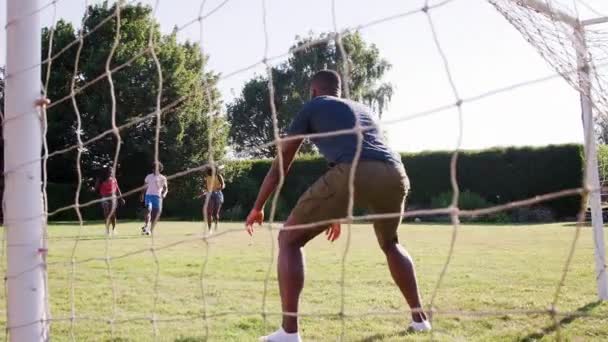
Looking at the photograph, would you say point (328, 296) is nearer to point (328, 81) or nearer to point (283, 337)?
point (283, 337)

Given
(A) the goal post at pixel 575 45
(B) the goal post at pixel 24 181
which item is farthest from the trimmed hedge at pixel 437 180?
(B) the goal post at pixel 24 181

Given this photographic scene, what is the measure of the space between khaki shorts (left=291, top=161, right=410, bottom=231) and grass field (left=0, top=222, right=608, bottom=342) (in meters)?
0.51

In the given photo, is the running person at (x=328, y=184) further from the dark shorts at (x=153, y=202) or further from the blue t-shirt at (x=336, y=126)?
the dark shorts at (x=153, y=202)

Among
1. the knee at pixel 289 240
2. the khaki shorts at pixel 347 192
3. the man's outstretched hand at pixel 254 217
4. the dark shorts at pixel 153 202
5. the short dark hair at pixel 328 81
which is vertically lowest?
the knee at pixel 289 240

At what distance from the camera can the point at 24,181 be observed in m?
2.61

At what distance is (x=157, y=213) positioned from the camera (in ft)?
37.3

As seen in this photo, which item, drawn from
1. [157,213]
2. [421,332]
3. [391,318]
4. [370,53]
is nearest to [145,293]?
[391,318]

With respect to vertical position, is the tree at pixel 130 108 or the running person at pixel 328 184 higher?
the tree at pixel 130 108

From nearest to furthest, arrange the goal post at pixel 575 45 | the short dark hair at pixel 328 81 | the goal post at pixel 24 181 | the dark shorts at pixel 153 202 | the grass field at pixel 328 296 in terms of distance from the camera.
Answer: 1. the goal post at pixel 24 181
2. the grass field at pixel 328 296
3. the short dark hair at pixel 328 81
4. the goal post at pixel 575 45
5. the dark shorts at pixel 153 202

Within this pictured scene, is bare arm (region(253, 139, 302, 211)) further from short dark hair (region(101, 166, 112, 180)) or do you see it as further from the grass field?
short dark hair (region(101, 166, 112, 180))

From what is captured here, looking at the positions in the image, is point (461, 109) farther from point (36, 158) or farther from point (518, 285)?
point (518, 285)

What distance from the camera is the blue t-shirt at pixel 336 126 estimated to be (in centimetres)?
321

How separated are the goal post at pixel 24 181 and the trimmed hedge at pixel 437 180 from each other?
18379 millimetres

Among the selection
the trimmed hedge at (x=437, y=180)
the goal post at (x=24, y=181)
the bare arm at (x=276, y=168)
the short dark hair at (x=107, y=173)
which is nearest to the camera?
the goal post at (x=24, y=181)
